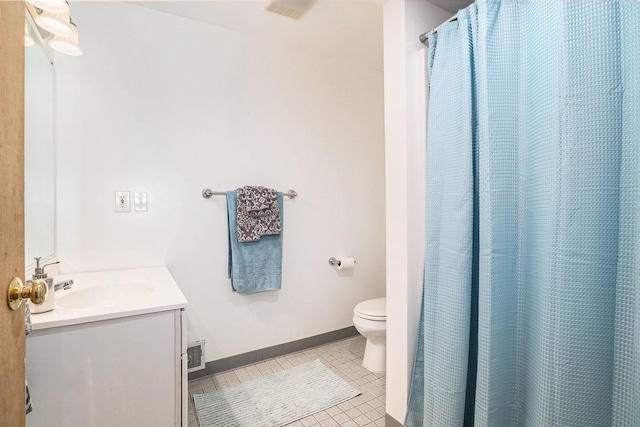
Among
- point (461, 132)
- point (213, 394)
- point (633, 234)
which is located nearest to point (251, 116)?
point (461, 132)

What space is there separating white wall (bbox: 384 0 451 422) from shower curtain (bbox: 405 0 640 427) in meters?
0.08

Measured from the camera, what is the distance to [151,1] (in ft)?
5.94

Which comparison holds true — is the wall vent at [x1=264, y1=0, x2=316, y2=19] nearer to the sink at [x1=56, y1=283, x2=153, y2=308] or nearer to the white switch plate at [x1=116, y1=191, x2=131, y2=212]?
the white switch plate at [x1=116, y1=191, x2=131, y2=212]

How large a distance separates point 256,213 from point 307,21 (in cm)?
135

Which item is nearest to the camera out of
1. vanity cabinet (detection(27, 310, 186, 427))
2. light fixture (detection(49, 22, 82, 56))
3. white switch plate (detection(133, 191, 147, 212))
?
vanity cabinet (detection(27, 310, 186, 427))

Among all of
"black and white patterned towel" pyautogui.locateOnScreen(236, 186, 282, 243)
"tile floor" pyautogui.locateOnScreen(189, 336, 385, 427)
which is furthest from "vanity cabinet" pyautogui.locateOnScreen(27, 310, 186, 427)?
"black and white patterned towel" pyautogui.locateOnScreen(236, 186, 282, 243)

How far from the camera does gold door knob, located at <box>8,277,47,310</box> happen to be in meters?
0.63

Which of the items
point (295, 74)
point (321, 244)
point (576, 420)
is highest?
point (295, 74)

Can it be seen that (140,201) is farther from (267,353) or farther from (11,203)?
(267,353)

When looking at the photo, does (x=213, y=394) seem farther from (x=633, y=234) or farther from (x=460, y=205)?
(x=633, y=234)

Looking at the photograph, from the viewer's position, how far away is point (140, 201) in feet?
6.04

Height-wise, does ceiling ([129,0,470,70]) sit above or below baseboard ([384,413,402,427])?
above

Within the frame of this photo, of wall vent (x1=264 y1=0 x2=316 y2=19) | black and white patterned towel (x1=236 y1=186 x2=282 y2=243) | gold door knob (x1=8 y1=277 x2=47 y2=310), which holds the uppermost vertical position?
wall vent (x1=264 y1=0 x2=316 y2=19)

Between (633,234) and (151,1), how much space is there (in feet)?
8.23
